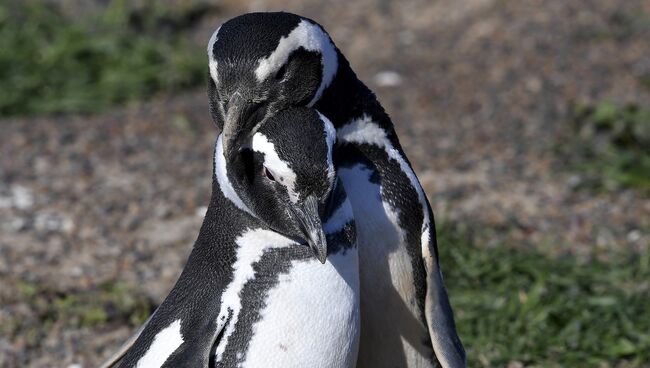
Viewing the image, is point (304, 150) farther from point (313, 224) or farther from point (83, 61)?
point (83, 61)

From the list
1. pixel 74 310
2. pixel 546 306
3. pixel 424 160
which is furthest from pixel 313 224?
pixel 424 160

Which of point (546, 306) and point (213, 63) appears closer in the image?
point (213, 63)

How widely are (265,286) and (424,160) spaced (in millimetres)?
3048

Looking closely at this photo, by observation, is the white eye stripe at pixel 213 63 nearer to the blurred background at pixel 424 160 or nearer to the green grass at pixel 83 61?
the blurred background at pixel 424 160

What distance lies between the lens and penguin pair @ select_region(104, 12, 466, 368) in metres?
2.49

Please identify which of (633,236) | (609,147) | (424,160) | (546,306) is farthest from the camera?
(424,160)

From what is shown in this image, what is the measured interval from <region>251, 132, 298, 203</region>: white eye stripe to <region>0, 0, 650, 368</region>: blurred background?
1.49m

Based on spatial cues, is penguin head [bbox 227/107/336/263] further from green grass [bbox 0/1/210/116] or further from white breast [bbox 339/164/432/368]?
green grass [bbox 0/1/210/116]

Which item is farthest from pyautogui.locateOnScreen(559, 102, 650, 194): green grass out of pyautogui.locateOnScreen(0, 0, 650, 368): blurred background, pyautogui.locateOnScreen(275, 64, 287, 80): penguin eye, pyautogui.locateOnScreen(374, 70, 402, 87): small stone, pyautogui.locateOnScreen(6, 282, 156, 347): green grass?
pyautogui.locateOnScreen(275, 64, 287, 80): penguin eye

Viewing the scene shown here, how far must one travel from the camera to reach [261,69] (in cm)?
249

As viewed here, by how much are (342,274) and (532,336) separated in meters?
1.42

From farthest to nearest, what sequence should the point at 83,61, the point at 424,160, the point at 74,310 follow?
1. the point at 83,61
2. the point at 424,160
3. the point at 74,310

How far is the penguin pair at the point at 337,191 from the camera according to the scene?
249cm

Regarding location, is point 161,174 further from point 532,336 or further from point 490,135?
point 532,336
